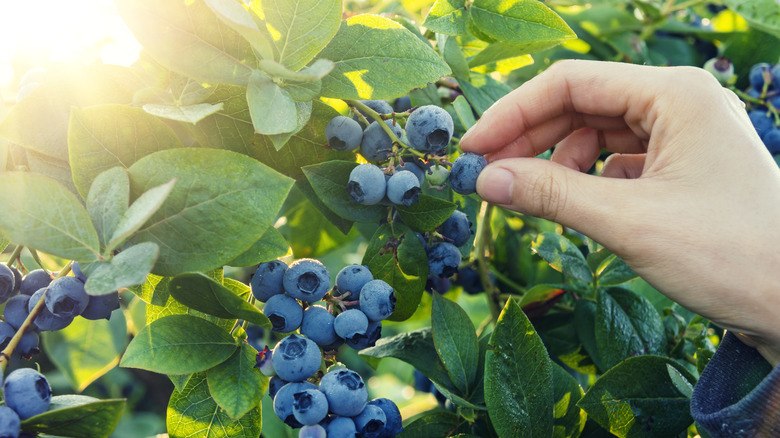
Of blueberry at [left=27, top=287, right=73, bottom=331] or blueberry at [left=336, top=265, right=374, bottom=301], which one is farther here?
blueberry at [left=336, top=265, right=374, bottom=301]

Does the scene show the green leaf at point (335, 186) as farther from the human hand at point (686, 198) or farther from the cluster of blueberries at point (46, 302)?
the cluster of blueberries at point (46, 302)

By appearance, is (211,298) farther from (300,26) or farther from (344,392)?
(300,26)

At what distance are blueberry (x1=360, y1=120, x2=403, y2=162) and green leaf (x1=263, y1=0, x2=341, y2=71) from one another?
0.20m

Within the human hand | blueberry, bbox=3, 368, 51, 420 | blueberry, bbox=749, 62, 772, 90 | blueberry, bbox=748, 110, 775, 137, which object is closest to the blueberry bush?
blueberry, bbox=3, 368, 51, 420

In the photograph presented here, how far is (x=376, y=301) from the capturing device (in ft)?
2.83

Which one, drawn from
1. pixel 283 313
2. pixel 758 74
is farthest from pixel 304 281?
pixel 758 74

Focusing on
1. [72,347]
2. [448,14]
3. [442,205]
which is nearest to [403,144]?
[442,205]

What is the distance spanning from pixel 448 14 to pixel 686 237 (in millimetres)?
609

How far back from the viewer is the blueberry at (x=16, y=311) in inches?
32.5

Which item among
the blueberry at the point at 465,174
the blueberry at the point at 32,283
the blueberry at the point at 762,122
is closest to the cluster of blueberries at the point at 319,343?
the blueberry at the point at 465,174

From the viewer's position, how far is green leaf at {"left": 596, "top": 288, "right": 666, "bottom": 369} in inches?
45.3

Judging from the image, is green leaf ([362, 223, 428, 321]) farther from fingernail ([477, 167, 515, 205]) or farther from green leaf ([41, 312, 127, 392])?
green leaf ([41, 312, 127, 392])

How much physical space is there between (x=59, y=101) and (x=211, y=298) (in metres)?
0.36

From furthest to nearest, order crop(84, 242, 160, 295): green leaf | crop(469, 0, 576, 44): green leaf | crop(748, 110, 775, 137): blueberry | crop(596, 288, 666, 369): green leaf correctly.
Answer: crop(748, 110, 775, 137): blueberry, crop(596, 288, 666, 369): green leaf, crop(469, 0, 576, 44): green leaf, crop(84, 242, 160, 295): green leaf
